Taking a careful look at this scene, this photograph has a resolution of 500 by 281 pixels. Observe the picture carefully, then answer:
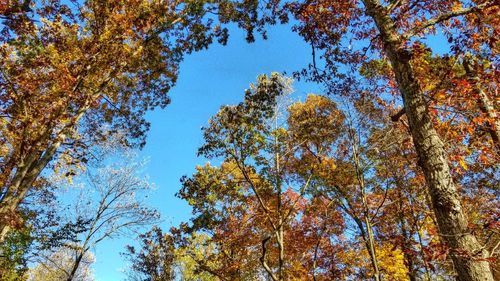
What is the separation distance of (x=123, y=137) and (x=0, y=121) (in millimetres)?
3969

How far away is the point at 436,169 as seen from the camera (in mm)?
4285

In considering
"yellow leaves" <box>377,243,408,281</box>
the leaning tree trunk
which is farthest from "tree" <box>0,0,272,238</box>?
"yellow leaves" <box>377,243,408,281</box>

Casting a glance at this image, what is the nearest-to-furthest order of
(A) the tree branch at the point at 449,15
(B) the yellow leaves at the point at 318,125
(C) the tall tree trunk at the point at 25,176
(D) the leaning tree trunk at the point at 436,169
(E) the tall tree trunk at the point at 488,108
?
1. (D) the leaning tree trunk at the point at 436,169
2. (A) the tree branch at the point at 449,15
3. (C) the tall tree trunk at the point at 25,176
4. (E) the tall tree trunk at the point at 488,108
5. (B) the yellow leaves at the point at 318,125

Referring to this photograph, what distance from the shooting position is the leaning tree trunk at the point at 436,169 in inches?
148

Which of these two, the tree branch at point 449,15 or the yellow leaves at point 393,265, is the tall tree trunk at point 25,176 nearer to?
the tree branch at point 449,15

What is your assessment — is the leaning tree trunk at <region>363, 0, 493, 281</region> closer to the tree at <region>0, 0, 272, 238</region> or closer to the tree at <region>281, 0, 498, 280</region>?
the tree at <region>281, 0, 498, 280</region>

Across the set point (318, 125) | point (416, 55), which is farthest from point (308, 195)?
point (416, 55)

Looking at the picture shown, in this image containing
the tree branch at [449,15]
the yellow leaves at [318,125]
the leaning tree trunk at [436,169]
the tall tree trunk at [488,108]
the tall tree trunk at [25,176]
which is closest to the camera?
the leaning tree trunk at [436,169]

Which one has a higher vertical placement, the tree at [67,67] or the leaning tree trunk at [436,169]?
the tree at [67,67]

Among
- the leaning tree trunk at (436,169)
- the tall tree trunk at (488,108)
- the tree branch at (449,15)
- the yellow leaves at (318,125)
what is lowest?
the leaning tree trunk at (436,169)

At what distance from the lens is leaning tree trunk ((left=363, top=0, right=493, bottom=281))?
3752mm

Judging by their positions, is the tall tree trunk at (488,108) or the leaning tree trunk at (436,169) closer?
the leaning tree trunk at (436,169)

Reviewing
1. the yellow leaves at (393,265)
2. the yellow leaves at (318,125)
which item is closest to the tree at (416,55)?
the yellow leaves at (318,125)

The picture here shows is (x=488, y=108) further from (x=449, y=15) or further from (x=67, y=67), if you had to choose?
(x=67, y=67)
